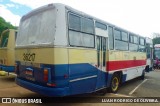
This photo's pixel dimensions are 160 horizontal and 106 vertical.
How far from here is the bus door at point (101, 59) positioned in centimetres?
788

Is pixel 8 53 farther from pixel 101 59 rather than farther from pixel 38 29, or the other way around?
pixel 101 59

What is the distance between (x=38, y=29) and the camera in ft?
22.1

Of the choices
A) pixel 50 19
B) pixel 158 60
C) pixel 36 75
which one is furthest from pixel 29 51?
pixel 158 60

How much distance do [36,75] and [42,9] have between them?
2.14 m

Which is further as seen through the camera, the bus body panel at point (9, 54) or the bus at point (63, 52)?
the bus body panel at point (9, 54)

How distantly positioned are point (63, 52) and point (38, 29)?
135 cm

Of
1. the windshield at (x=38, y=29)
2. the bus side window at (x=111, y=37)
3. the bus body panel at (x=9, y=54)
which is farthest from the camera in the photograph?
the bus body panel at (x=9, y=54)

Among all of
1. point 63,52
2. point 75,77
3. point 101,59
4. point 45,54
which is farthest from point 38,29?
point 101,59

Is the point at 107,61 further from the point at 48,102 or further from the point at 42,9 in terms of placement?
the point at 42,9

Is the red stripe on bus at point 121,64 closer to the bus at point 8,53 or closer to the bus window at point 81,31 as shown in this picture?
the bus window at point 81,31

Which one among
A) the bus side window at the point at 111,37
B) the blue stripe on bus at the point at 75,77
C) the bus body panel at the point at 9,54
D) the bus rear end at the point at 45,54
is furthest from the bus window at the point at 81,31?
the bus body panel at the point at 9,54

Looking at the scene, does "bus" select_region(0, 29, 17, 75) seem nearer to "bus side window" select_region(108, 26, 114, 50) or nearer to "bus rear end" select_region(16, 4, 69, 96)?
"bus rear end" select_region(16, 4, 69, 96)

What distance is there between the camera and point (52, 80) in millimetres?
5984

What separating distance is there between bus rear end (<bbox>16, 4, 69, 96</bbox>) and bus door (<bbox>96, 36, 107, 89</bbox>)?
2.05 meters
